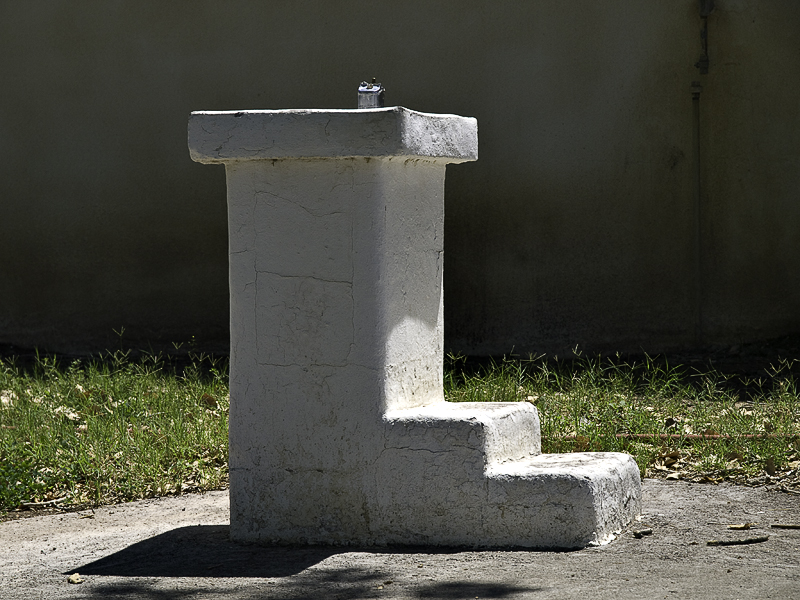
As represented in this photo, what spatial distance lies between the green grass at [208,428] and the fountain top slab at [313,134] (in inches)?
68.3

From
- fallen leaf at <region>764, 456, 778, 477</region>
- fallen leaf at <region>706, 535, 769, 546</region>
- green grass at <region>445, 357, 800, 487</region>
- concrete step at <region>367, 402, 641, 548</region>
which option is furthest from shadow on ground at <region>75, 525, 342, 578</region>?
fallen leaf at <region>764, 456, 778, 477</region>

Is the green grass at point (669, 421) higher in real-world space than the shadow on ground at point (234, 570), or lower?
higher

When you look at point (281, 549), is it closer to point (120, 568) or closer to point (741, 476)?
point (120, 568)

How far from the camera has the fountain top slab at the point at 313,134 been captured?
3.64 m

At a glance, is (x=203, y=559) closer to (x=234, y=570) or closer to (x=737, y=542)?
(x=234, y=570)

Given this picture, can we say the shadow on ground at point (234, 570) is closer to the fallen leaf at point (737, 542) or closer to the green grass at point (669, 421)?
the fallen leaf at point (737, 542)

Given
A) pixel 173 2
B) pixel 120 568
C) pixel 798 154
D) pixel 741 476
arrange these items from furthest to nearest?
pixel 173 2
pixel 798 154
pixel 741 476
pixel 120 568

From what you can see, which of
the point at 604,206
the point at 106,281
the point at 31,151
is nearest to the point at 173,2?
the point at 31,151

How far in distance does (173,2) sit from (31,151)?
1547mm

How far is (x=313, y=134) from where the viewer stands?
145 inches

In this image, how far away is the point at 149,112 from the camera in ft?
26.8

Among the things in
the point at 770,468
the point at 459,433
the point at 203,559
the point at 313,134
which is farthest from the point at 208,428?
the point at 770,468

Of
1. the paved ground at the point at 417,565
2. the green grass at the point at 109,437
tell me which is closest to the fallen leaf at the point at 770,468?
the paved ground at the point at 417,565

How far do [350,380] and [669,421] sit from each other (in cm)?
223
